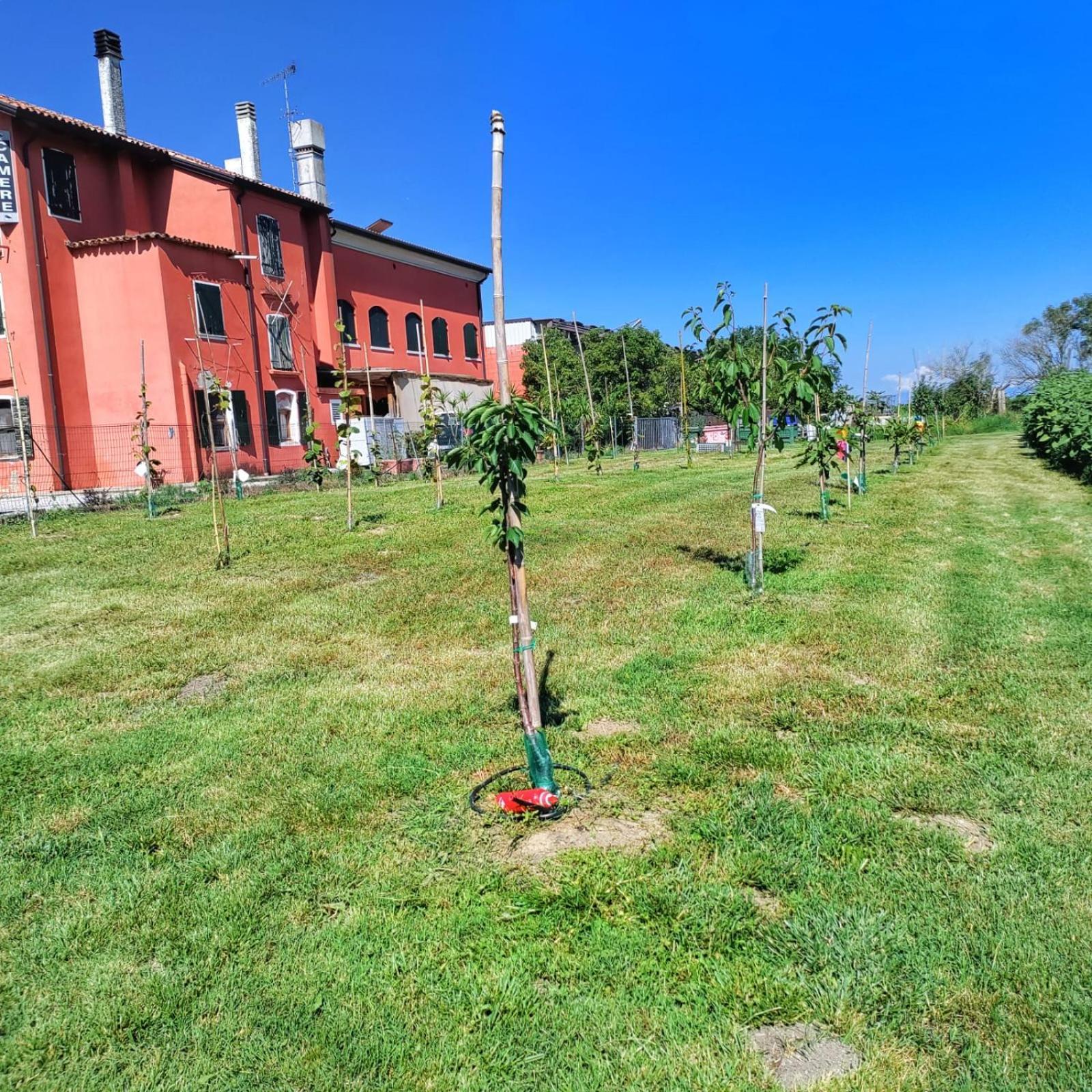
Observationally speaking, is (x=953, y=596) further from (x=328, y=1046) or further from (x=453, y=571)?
(x=328, y=1046)

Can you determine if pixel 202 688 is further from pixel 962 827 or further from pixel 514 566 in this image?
pixel 962 827

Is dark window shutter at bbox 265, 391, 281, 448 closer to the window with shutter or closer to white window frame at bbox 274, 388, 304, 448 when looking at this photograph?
white window frame at bbox 274, 388, 304, 448

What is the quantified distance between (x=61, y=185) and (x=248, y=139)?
→ 321 inches

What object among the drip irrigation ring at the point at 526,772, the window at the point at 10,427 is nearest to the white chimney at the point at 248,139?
the window at the point at 10,427

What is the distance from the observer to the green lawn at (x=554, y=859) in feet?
7.77

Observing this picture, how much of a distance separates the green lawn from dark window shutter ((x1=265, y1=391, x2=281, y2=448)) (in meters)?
15.7

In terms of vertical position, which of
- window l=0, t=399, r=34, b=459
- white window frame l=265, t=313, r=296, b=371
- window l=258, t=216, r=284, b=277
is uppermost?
window l=258, t=216, r=284, b=277

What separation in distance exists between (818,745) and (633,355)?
141ft

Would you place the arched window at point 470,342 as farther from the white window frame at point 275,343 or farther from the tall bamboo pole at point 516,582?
the tall bamboo pole at point 516,582

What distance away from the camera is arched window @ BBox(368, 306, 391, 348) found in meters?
28.2

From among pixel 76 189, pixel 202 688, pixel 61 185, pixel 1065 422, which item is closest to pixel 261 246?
pixel 76 189

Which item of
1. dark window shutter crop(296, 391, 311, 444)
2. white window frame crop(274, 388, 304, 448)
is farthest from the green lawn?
dark window shutter crop(296, 391, 311, 444)

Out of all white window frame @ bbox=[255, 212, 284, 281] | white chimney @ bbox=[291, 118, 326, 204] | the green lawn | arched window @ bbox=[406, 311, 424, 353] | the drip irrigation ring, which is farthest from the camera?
arched window @ bbox=[406, 311, 424, 353]

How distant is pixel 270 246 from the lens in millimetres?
22812
